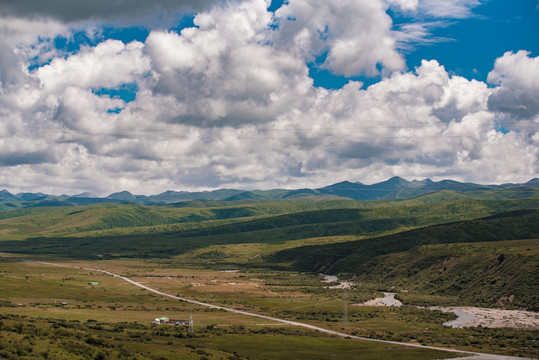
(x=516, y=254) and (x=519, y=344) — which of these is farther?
(x=516, y=254)

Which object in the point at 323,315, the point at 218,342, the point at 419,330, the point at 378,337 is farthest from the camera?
the point at 323,315

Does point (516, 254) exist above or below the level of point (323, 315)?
above

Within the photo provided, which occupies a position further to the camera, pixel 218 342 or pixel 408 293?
pixel 408 293

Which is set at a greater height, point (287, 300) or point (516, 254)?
point (516, 254)

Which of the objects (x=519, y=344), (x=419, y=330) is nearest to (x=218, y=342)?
(x=419, y=330)

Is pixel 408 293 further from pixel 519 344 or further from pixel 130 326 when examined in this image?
pixel 130 326

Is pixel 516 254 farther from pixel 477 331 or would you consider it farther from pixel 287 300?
pixel 287 300

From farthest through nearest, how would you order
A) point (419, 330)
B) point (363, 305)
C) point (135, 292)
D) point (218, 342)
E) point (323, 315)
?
point (135, 292)
point (363, 305)
point (323, 315)
point (419, 330)
point (218, 342)

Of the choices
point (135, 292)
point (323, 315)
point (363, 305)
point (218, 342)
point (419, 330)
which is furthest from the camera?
point (135, 292)

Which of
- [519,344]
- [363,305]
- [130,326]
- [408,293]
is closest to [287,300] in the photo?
[363,305]
